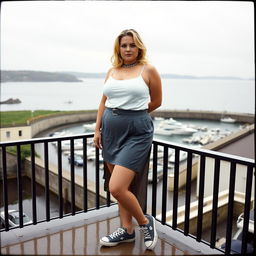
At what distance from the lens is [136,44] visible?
188 centimetres

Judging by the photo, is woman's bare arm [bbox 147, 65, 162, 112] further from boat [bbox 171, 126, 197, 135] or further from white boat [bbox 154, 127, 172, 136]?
boat [bbox 171, 126, 197, 135]

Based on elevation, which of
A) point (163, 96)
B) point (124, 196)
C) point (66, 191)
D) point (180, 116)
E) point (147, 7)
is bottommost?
point (66, 191)

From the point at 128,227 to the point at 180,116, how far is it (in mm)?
39962

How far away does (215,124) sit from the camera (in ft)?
135

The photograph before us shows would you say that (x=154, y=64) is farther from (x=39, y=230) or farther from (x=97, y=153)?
(x=39, y=230)

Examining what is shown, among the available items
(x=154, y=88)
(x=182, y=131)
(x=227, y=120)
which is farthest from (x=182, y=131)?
(x=154, y=88)

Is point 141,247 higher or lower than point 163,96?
lower

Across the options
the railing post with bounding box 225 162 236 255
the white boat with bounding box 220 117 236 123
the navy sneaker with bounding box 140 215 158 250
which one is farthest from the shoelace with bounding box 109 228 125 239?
the white boat with bounding box 220 117 236 123

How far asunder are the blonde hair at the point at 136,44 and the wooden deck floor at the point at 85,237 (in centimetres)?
128

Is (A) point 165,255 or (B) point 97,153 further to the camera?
(B) point 97,153

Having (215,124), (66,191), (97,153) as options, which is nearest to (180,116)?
(215,124)

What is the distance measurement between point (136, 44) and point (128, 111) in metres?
0.43

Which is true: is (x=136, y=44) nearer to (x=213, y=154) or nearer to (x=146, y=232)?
(x=213, y=154)

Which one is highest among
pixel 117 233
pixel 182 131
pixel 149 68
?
pixel 149 68
